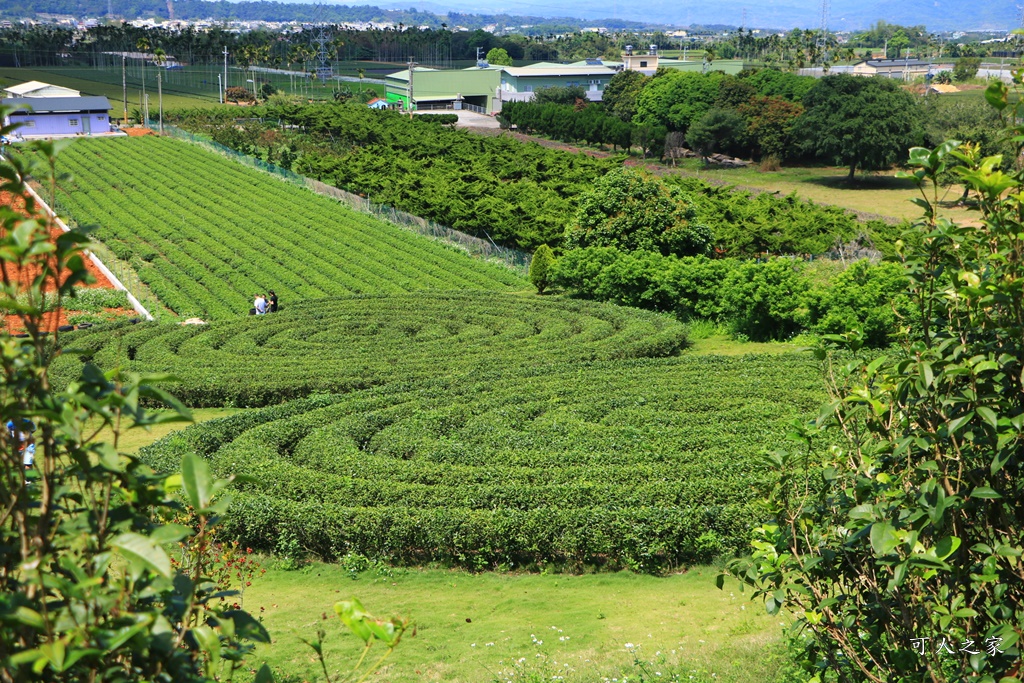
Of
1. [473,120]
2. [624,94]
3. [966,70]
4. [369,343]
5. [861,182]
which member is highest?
[966,70]

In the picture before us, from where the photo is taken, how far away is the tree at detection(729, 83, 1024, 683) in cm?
524

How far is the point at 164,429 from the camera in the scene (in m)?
22.3

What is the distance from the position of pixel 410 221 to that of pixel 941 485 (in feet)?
136

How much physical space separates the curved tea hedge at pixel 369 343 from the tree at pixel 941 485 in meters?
A: 16.4

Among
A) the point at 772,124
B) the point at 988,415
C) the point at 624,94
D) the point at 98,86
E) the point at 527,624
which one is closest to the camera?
the point at 988,415

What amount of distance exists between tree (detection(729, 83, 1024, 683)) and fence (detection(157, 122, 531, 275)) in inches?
1252

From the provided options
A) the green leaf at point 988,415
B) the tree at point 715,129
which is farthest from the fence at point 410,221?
the green leaf at point 988,415

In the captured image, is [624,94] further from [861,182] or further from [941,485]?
[941,485]

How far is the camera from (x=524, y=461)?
1684 centimetres

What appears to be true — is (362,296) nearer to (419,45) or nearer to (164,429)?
(164,429)

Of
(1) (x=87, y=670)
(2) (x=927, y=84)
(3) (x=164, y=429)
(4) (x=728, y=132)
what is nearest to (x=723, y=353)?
(3) (x=164, y=429)

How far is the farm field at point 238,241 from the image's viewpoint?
35.6 metres

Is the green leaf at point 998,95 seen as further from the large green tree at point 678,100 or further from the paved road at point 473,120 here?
the paved road at point 473,120

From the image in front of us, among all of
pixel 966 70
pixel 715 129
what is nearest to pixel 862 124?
pixel 715 129
